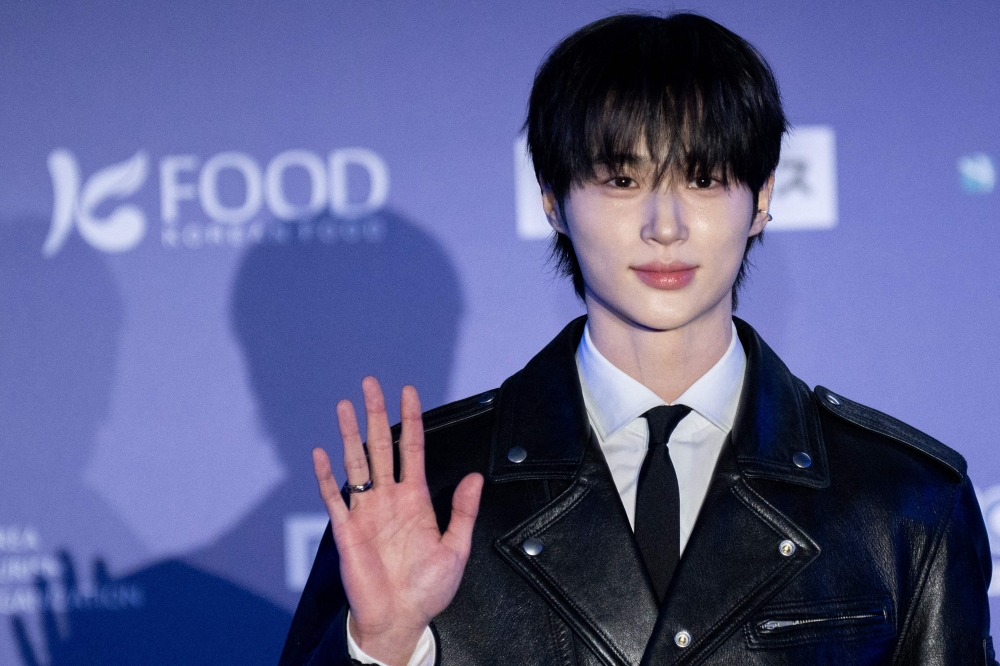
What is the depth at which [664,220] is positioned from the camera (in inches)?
47.7

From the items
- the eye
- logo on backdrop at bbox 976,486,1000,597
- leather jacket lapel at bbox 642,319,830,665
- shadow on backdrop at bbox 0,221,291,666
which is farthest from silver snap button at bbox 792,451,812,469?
shadow on backdrop at bbox 0,221,291,666

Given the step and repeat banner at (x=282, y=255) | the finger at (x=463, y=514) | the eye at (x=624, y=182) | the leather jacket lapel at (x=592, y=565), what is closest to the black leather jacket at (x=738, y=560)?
the leather jacket lapel at (x=592, y=565)

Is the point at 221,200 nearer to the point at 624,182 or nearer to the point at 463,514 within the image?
the point at 624,182

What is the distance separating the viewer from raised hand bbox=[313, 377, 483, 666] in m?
1.07

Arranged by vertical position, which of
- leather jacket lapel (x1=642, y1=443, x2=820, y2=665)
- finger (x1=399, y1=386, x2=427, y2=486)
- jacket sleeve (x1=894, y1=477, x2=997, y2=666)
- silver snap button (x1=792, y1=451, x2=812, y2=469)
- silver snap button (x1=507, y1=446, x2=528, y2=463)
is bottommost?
jacket sleeve (x1=894, y1=477, x2=997, y2=666)

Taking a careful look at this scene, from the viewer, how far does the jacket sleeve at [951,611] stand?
121 cm

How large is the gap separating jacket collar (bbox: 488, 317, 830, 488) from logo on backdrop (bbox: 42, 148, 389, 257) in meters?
0.93

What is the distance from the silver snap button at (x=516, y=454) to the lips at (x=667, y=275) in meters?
0.25

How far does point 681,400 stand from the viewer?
1272 millimetres

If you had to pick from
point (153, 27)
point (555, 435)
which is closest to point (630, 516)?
point (555, 435)

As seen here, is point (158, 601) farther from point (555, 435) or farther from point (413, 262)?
point (555, 435)

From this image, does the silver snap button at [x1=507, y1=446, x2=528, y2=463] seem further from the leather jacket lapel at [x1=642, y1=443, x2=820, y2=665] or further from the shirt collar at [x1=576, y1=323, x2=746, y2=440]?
the leather jacket lapel at [x1=642, y1=443, x2=820, y2=665]

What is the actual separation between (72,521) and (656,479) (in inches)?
59.8

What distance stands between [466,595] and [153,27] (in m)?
1.59
